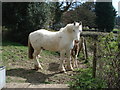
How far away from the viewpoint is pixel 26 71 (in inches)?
231

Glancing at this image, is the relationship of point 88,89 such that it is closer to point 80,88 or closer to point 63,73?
point 80,88

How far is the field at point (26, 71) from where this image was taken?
4914 mm

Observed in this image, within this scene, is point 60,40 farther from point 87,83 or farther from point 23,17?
point 23,17

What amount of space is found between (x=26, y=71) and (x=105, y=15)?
89.3 ft

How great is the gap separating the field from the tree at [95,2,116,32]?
22.4m

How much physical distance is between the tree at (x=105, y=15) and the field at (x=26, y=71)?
22355mm

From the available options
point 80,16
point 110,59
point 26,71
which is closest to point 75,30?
point 26,71

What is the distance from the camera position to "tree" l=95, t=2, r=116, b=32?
29.8m

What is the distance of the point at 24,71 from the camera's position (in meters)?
5.85

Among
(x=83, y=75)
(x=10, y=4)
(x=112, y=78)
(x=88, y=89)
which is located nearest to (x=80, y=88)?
(x=88, y=89)

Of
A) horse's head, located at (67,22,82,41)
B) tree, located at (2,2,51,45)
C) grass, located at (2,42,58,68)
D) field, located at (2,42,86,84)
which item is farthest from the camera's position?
tree, located at (2,2,51,45)

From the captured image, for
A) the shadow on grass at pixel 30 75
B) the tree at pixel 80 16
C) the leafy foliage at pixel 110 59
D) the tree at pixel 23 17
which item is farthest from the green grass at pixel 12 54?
the tree at pixel 80 16

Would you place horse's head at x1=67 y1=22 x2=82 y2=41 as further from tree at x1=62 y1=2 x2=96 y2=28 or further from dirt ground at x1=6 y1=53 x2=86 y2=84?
tree at x1=62 y1=2 x2=96 y2=28

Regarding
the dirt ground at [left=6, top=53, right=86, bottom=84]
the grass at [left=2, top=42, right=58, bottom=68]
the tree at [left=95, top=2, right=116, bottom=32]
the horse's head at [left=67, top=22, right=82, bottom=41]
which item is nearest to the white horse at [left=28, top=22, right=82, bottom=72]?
the horse's head at [left=67, top=22, right=82, bottom=41]
